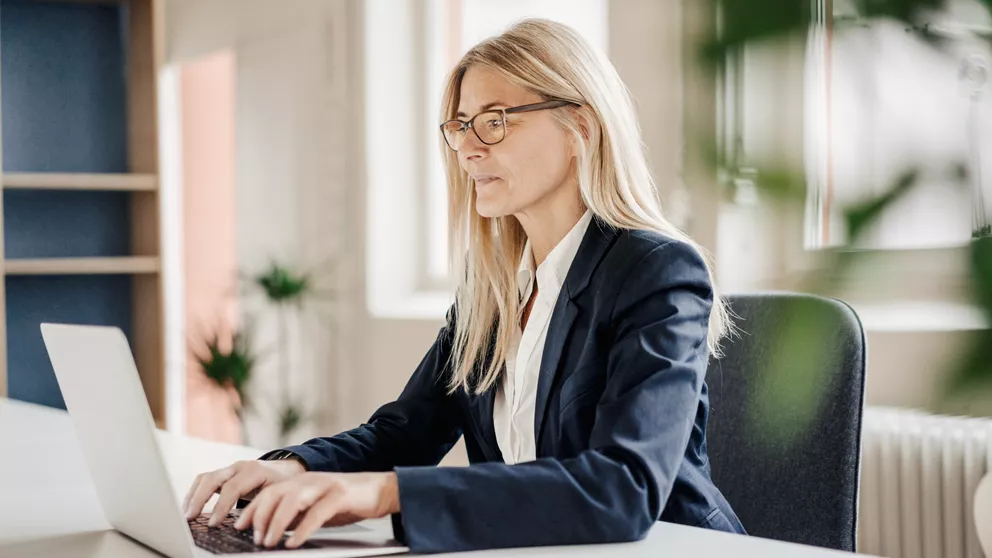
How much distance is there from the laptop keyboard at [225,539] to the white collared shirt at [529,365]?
0.42 metres

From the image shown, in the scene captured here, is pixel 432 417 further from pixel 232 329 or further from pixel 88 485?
pixel 232 329

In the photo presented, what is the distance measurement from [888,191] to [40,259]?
3215 millimetres

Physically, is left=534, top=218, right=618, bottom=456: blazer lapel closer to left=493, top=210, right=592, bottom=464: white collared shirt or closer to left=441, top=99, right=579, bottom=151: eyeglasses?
left=493, top=210, right=592, bottom=464: white collared shirt

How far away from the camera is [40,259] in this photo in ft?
12.6

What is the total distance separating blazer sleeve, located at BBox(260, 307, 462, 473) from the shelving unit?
2505mm

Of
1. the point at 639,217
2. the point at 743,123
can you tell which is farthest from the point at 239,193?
the point at 639,217

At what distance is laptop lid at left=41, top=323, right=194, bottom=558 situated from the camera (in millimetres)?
974

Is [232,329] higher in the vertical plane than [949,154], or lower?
lower

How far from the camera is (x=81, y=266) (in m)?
3.83

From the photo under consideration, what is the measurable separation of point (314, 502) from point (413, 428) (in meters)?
0.61

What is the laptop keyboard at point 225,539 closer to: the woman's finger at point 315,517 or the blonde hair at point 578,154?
the woman's finger at point 315,517

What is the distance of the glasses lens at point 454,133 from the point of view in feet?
5.07


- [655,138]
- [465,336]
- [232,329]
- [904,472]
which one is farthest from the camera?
[232,329]

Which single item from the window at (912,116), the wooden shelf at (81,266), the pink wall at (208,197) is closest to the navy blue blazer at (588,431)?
the window at (912,116)
